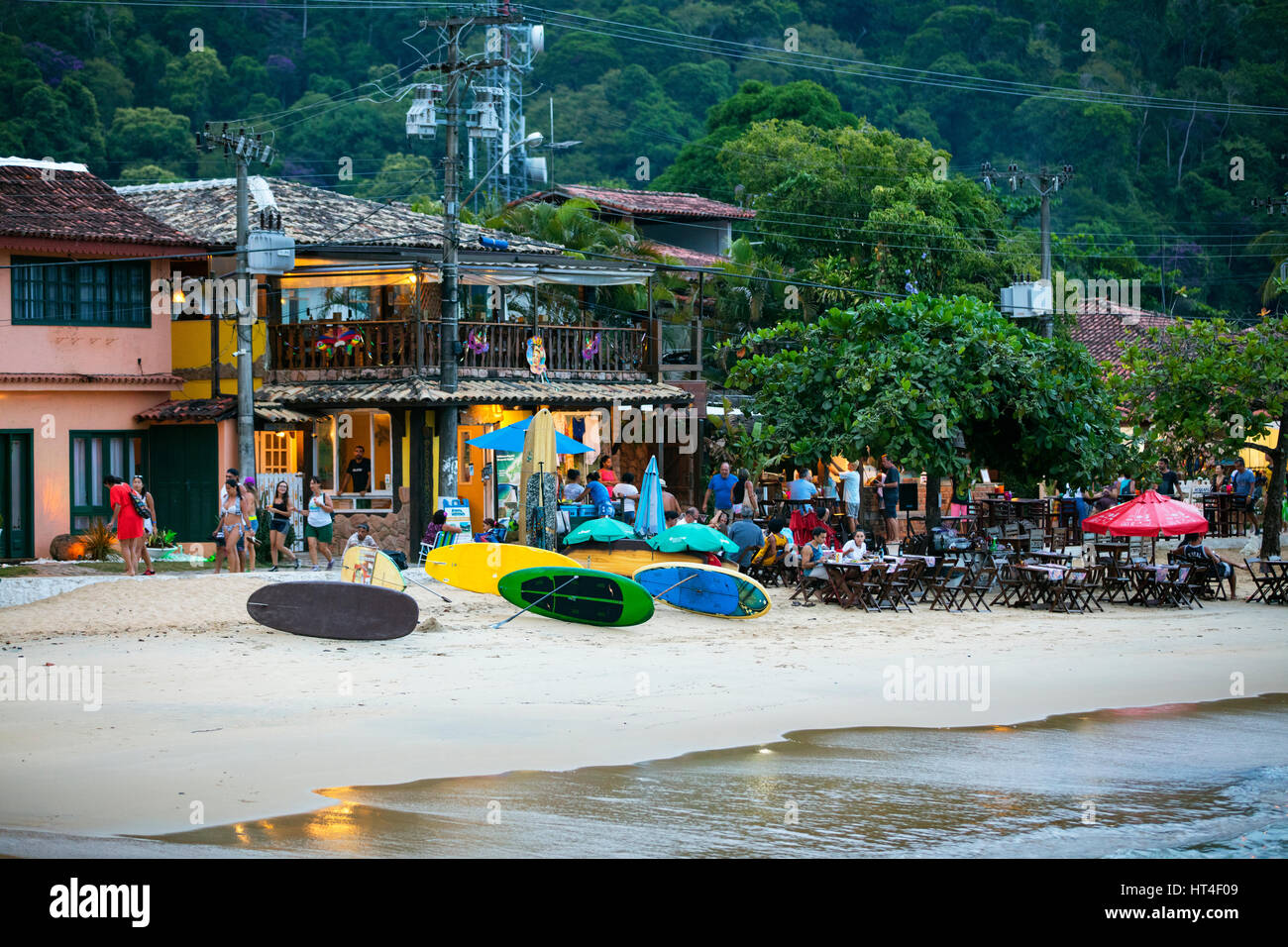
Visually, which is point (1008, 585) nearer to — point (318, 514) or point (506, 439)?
point (506, 439)

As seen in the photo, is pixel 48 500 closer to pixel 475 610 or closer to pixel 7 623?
pixel 7 623

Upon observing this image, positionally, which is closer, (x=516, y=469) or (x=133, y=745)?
(x=133, y=745)

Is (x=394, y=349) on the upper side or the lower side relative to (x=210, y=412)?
upper

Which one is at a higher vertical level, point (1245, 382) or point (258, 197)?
point (258, 197)

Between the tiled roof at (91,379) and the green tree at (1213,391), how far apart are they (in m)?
15.7

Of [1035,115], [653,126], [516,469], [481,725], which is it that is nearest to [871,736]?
[481,725]

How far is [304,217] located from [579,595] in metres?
13.4

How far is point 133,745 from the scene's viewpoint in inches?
457

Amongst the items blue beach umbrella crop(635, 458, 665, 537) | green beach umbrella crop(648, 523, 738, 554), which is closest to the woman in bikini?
blue beach umbrella crop(635, 458, 665, 537)

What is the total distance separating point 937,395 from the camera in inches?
806

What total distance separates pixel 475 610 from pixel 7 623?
17.5 feet

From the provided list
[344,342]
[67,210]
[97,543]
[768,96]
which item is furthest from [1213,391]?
[768,96]

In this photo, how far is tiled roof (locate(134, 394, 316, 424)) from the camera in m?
24.8

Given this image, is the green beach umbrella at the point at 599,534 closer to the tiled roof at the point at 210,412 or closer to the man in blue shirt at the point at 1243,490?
the tiled roof at the point at 210,412
